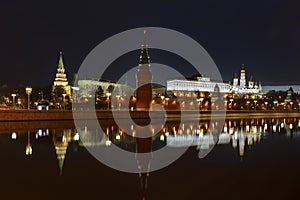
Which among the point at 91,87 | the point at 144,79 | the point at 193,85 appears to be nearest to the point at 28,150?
the point at 144,79

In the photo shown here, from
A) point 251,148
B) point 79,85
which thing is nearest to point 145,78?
point 251,148

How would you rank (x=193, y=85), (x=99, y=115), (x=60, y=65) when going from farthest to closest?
1. (x=193, y=85)
2. (x=60, y=65)
3. (x=99, y=115)

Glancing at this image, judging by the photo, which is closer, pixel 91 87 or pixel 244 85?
pixel 91 87

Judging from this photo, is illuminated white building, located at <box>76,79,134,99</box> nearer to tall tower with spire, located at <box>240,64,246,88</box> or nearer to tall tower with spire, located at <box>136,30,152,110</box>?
tall tower with spire, located at <box>136,30,152,110</box>

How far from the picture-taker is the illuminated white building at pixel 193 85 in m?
110

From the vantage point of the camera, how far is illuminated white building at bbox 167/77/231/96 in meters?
110

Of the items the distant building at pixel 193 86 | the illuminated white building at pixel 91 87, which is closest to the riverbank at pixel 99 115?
the illuminated white building at pixel 91 87

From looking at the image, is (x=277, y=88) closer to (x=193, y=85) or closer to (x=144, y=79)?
(x=193, y=85)

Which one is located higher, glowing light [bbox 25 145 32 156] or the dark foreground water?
glowing light [bbox 25 145 32 156]

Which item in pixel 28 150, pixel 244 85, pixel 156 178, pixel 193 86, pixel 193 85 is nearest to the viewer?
pixel 156 178

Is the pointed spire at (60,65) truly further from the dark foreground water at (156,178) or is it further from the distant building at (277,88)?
the distant building at (277,88)

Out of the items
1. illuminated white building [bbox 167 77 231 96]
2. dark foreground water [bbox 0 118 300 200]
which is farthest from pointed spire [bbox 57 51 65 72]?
dark foreground water [bbox 0 118 300 200]

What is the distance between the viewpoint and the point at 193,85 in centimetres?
11531

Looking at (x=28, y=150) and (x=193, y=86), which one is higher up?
(x=193, y=86)
